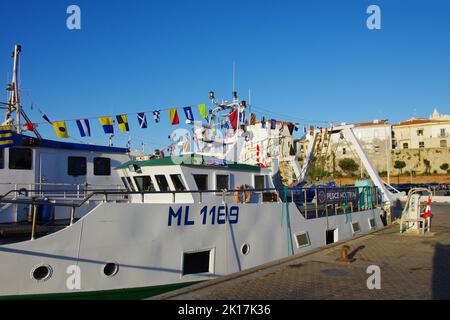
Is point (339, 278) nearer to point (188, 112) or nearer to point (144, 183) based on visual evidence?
point (144, 183)

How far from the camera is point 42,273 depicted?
7.14m

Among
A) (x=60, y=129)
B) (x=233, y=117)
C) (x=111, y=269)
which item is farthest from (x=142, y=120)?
(x=111, y=269)

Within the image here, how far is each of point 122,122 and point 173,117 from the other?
2.05m

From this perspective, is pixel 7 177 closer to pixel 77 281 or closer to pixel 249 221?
pixel 77 281

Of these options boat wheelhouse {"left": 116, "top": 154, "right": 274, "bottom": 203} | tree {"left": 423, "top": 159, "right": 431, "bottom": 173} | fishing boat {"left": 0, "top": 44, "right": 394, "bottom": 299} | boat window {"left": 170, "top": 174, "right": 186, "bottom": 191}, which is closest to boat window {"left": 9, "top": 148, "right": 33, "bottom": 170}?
fishing boat {"left": 0, "top": 44, "right": 394, "bottom": 299}

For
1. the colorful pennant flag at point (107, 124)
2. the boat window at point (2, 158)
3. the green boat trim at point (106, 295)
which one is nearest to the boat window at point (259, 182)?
the green boat trim at point (106, 295)

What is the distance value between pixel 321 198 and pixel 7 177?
405 inches

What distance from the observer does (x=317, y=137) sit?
18.9m

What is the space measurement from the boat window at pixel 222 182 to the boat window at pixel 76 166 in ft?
16.6

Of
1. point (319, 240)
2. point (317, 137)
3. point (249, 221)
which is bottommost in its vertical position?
point (319, 240)

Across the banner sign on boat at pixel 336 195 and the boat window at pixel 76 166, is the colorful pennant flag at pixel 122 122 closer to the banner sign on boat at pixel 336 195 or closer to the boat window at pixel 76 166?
the boat window at pixel 76 166

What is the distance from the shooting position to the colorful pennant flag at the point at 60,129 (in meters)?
14.2

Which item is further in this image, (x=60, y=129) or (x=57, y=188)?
(x=60, y=129)

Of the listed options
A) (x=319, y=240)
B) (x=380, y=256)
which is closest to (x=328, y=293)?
(x=380, y=256)
